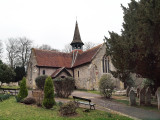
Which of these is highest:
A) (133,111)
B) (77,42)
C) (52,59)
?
(77,42)

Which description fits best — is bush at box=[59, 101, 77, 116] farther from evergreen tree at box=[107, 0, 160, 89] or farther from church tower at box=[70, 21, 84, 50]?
church tower at box=[70, 21, 84, 50]

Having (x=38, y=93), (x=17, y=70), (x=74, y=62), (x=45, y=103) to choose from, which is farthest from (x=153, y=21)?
(x=17, y=70)

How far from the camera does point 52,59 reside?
101ft

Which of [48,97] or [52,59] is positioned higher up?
[52,59]

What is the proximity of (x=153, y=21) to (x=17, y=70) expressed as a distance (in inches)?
1475

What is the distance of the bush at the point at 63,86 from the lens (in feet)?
51.1

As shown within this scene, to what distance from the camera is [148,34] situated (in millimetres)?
8258

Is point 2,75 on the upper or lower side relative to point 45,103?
upper

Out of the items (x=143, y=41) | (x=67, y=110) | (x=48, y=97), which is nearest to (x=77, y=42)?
(x=48, y=97)

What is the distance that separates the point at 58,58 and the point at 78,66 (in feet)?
16.4

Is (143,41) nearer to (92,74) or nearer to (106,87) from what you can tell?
(106,87)

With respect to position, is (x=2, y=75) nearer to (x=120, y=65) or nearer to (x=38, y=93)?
(x=38, y=93)

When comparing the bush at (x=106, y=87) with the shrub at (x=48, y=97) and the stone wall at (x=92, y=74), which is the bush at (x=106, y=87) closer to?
the shrub at (x=48, y=97)

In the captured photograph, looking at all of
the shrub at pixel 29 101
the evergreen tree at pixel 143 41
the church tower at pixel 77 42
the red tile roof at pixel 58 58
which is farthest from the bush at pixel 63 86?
the church tower at pixel 77 42
